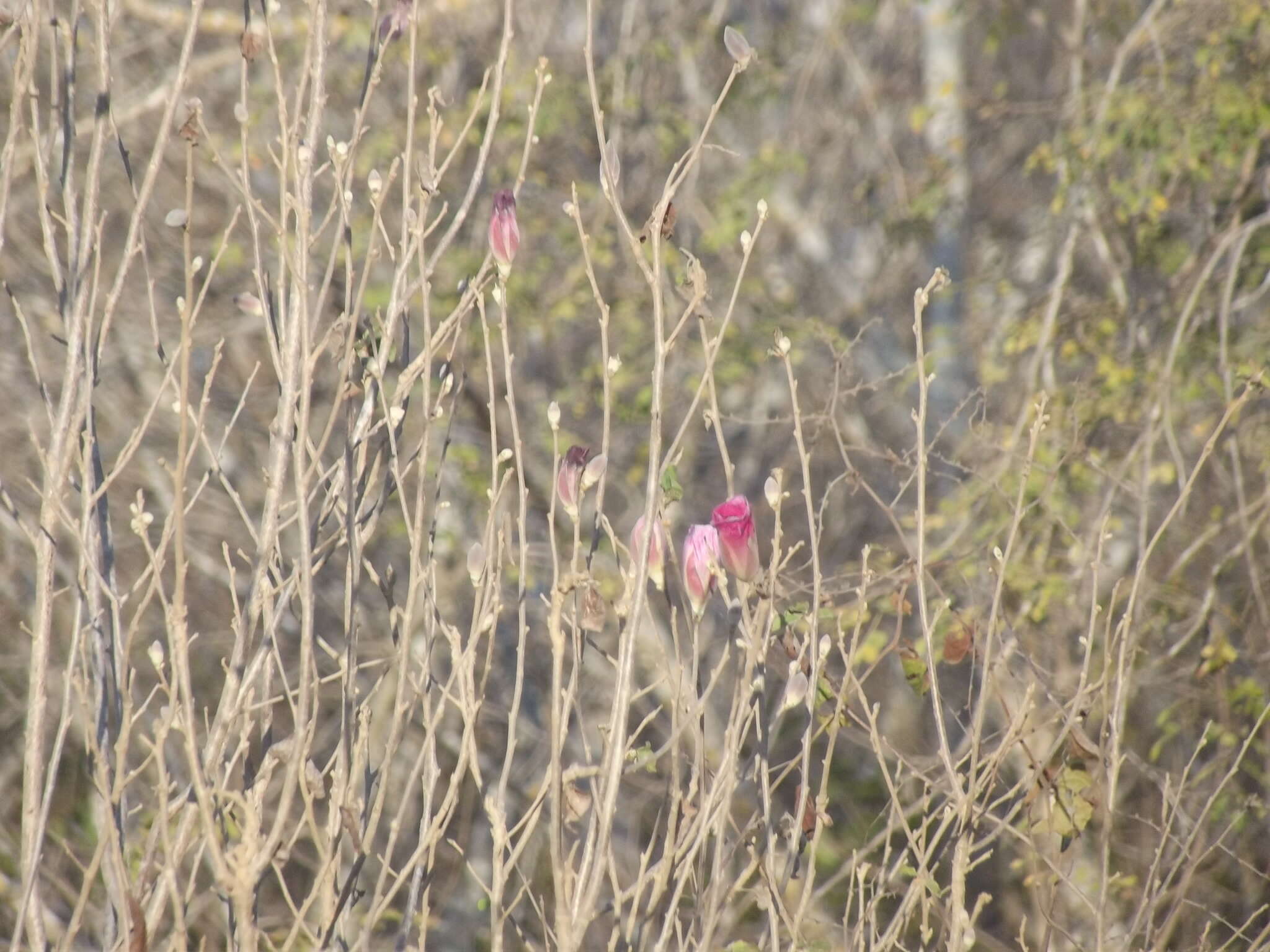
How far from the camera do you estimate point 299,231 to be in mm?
1273

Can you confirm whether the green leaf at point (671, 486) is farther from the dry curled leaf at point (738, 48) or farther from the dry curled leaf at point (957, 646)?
the dry curled leaf at point (957, 646)

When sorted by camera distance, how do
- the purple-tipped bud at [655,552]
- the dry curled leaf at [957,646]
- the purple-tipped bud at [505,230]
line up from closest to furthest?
the purple-tipped bud at [655,552] < the purple-tipped bud at [505,230] < the dry curled leaf at [957,646]

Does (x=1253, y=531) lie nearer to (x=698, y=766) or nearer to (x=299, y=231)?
(x=698, y=766)

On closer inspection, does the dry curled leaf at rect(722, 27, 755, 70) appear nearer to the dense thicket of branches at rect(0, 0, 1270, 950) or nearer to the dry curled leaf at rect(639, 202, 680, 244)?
the dense thicket of branches at rect(0, 0, 1270, 950)

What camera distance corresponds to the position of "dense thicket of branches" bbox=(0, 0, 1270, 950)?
1.47m

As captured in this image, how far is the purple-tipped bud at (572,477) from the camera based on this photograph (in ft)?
4.33

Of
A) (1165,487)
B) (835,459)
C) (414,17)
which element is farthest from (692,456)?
(414,17)

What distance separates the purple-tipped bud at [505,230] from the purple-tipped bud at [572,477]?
0.25m

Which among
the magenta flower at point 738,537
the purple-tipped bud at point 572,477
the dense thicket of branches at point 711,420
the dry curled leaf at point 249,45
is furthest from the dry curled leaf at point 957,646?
the dry curled leaf at point 249,45

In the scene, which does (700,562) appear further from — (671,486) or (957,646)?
(957,646)

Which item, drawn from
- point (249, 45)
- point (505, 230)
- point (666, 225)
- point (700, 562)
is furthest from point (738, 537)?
point (249, 45)

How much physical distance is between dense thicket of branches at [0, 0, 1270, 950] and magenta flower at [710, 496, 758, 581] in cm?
9

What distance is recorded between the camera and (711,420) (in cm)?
140

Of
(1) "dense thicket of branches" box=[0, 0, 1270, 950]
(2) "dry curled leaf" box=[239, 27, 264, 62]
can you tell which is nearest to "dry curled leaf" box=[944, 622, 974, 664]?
(1) "dense thicket of branches" box=[0, 0, 1270, 950]
